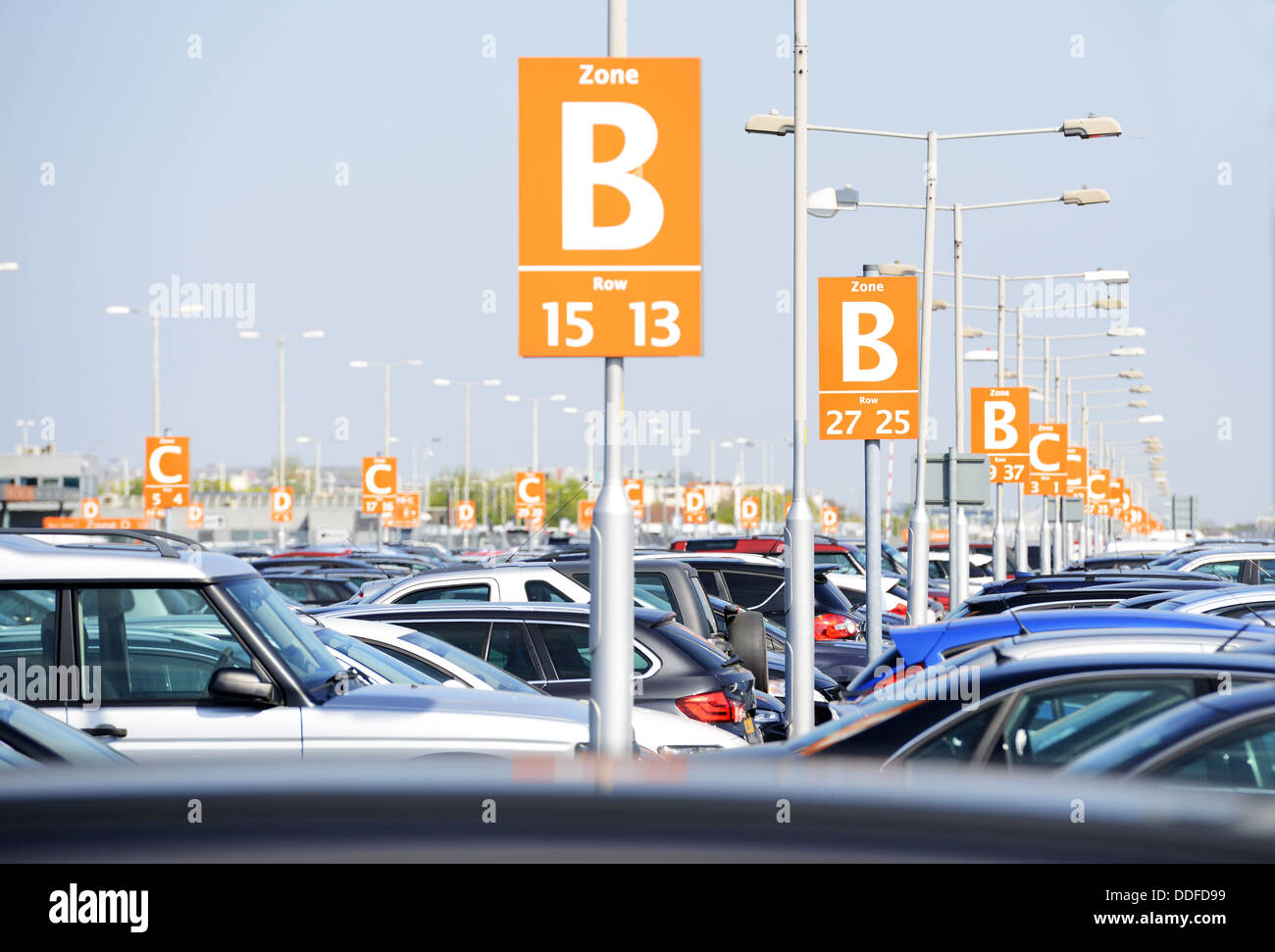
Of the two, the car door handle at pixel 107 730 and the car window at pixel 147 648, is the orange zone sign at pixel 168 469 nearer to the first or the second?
the car window at pixel 147 648

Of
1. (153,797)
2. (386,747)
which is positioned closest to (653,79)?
(386,747)

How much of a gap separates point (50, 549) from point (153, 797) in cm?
541

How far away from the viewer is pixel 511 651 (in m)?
10.9

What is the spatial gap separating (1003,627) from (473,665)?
131 inches

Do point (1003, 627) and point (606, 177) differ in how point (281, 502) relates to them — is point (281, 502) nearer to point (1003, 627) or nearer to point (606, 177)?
point (1003, 627)

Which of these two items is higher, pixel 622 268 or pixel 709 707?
pixel 622 268

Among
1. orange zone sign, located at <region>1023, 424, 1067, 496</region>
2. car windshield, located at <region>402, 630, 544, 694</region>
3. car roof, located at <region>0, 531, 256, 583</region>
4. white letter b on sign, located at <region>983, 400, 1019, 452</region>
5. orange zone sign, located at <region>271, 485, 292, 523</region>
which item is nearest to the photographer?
car roof, located at <region>0, 531, 256, 583</region>

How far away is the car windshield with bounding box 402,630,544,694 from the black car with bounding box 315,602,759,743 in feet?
0.91

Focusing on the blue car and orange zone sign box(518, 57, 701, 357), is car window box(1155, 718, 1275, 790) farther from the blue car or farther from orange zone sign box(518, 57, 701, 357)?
the blue car

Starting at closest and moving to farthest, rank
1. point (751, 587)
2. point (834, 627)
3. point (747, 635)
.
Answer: point (747, 635) → point (834, 627) → point (751, 587)

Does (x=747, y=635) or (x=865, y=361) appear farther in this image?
(x=865, y=361)

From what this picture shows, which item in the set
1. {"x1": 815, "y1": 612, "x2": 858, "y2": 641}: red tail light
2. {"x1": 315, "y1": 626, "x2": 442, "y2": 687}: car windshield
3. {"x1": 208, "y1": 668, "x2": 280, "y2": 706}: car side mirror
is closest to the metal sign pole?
{"x1": 208, "y1": 668, "x2": 280, "y2": 706}: car side mirror

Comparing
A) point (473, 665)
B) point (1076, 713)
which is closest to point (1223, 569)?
point (473, 665)

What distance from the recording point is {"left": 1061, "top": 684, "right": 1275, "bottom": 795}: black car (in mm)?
4758
